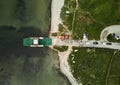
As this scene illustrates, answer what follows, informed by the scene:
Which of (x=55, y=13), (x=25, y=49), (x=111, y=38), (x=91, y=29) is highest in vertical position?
(x=55, y=13)

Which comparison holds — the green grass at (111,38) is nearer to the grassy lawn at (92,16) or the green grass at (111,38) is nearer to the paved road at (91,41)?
the paved road at (91,41)

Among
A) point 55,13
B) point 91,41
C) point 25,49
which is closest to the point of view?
point 25,49

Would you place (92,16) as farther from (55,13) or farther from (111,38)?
(55,13)

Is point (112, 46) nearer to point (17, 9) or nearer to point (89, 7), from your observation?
point (89, 7)

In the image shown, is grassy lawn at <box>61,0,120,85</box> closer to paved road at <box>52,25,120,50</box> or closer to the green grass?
paved road at <box>52,25,120,50</box>

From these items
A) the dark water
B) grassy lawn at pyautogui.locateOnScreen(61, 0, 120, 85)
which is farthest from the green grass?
the dark water

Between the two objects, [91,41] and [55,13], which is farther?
[91,41]

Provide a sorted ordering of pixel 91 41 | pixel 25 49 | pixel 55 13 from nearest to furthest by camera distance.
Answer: pixel 25 49 < pixel 55 13 < pixel 91 41

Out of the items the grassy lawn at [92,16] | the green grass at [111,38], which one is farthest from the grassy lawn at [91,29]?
the green grass at [111,38]

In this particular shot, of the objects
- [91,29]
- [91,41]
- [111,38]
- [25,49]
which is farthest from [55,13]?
[111,38]
